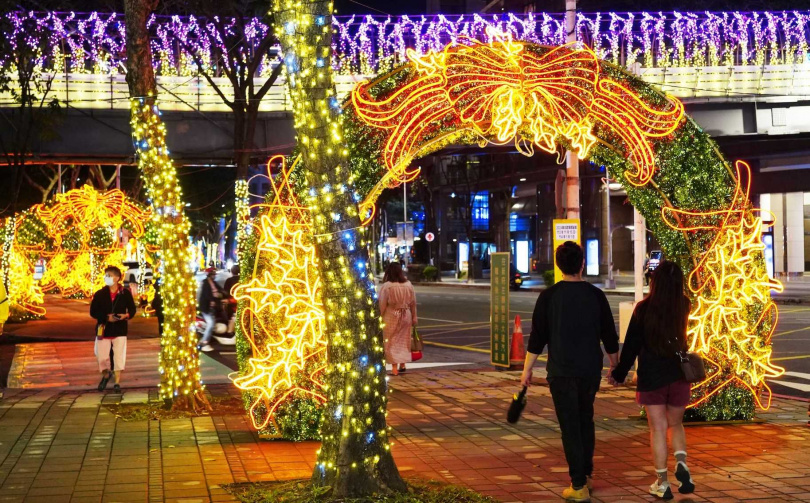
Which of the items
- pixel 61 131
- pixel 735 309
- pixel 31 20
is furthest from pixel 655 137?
pixel 61 131

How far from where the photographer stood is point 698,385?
1032 cm

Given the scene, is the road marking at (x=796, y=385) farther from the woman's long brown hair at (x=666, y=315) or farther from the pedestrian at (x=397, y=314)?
the woman's long brown hair at (x=666, y=315)

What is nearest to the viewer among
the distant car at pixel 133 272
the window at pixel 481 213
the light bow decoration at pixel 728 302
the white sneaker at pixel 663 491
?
the white sneaker at pixel 663 491

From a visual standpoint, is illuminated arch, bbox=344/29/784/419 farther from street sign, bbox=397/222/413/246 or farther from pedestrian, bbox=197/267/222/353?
street sign, bbox=397/222/413/246

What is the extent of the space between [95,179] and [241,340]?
1291 inches

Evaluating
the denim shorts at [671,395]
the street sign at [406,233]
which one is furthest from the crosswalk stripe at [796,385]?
the street sign at [406,233]

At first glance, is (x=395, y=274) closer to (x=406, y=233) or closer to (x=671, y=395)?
(x=671, y=395)

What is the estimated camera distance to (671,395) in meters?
7.24

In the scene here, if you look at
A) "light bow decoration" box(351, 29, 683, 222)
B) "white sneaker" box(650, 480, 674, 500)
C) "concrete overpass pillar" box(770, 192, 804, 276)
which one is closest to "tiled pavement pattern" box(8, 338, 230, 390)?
"light bow decoration" box(351, 29, 683, 222)

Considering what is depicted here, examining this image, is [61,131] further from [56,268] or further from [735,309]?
[735,309]

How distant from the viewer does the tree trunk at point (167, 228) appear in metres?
11.5

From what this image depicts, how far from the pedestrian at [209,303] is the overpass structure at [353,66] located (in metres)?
6.06

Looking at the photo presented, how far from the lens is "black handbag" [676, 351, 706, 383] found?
7.13 metres

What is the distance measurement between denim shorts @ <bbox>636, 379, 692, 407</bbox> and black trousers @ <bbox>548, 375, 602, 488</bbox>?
477 millimetres
